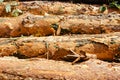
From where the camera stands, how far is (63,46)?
4.30m

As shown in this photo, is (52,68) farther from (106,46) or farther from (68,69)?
(106,46)

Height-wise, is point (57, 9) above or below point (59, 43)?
above

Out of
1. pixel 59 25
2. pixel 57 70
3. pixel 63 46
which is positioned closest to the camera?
pixel 57 70

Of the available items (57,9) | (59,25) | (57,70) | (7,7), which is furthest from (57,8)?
(57,70)

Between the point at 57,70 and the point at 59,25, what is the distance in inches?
54.9

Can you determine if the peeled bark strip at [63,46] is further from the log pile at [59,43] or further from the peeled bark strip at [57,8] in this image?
the peeled bark strip at [57,8]

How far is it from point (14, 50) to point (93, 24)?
1.59m

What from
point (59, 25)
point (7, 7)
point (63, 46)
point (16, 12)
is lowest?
point (63, 46)

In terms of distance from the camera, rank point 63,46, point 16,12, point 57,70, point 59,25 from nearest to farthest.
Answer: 1. point 57,70
2. point 63,46
3. point 59,25
4. point 16,12

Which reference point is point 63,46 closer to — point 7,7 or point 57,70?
point 57,70

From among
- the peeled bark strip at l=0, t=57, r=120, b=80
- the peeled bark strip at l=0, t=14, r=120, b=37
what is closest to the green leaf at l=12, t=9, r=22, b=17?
the peeled bark strip at l=0, t=14, r=120, b=37

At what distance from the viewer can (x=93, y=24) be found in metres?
4.83

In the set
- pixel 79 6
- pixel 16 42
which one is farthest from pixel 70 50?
pixel 79 6

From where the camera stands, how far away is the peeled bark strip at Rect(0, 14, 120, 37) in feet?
15.8
